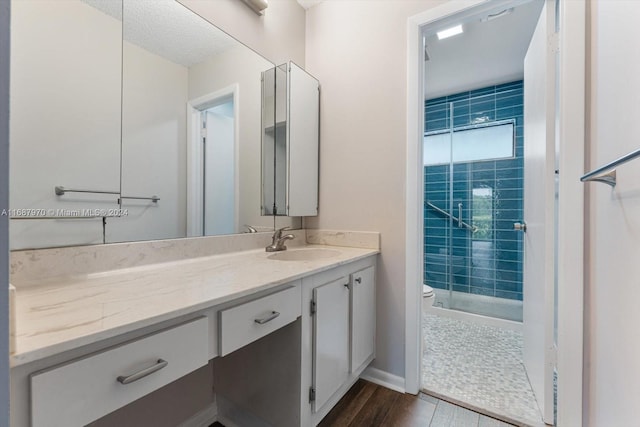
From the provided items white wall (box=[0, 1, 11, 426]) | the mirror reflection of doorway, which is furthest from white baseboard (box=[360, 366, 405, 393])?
white wall (box=[0, 1, 11, 426])

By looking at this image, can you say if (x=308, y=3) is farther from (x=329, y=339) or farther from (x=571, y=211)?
(x=329, y=339)

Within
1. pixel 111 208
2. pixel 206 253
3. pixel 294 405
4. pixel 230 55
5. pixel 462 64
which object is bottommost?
pixel 294 405

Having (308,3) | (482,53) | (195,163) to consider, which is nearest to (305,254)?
(195,163)

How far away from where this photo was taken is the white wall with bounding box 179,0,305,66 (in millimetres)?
1490

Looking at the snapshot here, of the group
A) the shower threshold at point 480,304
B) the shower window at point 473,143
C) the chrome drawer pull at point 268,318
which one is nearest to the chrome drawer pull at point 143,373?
the chrome drawer pull at point 268,318

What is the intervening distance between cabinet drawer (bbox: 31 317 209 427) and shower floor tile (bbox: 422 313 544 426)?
147cm

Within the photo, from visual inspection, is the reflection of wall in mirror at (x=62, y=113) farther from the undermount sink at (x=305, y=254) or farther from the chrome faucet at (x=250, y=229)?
the undermount sink at (x=305, y=254)

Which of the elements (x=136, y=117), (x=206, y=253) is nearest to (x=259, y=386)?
(x=206, y=253)

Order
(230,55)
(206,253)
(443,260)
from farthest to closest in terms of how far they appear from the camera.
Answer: (443,260) → (230,55) → (206,253)

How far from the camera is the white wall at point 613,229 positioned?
0.78 meters

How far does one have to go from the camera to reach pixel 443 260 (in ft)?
10.5

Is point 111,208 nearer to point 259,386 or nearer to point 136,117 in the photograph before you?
point 136,117

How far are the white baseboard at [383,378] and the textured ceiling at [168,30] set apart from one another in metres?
1.96

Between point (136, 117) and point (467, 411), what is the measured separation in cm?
208
